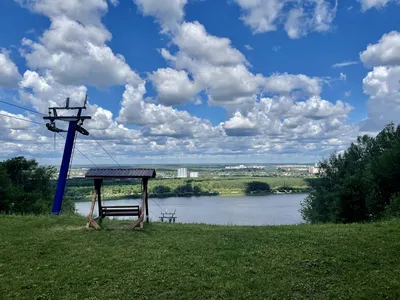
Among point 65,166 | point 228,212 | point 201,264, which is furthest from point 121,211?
point 228,212

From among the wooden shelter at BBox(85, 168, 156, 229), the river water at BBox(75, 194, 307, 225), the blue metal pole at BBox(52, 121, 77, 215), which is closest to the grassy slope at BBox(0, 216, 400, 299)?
the wooden shelter at BBox(85, 168, 156, 229)

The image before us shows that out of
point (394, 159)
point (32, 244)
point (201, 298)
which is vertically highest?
point (394, 159)

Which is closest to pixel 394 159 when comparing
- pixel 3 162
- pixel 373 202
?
pixel 373 202

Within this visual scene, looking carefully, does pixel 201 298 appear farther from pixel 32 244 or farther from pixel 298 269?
pixel 32 244

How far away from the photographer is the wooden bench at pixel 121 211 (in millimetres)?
13406

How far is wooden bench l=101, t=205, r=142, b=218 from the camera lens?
13406mm

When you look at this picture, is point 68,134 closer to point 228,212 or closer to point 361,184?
point 361,184

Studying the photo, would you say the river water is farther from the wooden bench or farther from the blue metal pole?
the wooden bench

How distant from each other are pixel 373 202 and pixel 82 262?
26.7 metres

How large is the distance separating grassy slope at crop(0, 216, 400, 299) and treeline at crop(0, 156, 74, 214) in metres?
23.6

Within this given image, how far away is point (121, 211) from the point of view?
13.5m

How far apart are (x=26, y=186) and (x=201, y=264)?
39806 millimetres

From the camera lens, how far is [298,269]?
798 cm

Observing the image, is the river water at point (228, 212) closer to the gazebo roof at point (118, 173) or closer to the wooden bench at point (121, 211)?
the wooden bench at point (121, 211)
